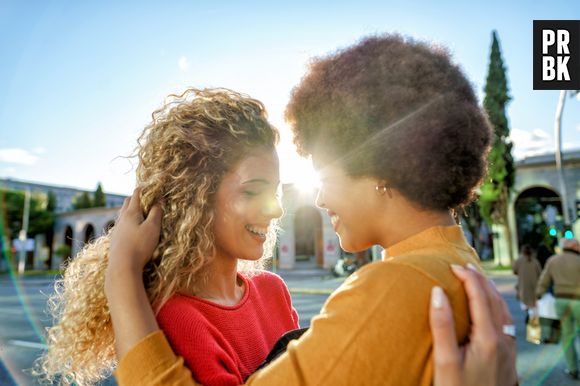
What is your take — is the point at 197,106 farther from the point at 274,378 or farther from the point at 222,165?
the point at 274,378

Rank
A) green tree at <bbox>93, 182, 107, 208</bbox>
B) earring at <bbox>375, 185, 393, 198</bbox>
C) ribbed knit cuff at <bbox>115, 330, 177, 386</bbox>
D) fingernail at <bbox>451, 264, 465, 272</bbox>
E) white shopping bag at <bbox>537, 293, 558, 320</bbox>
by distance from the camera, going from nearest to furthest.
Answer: fingernail at <bbox>451, 264, 465, 272</bbox> → ribbed knit cuff at <bbox>115, 330, 177, 386</bbox> → earring at <bbox>375, 185, 393, 198</bbox> → white shopping bag at <bbox>537, 293, 558, 320</bbox> → green tree at <bbox>93, 182, 107, 208</bbox>

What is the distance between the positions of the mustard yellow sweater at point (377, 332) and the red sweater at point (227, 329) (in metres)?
0.35

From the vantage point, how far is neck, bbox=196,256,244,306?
1.83 m

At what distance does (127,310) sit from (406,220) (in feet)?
2.84

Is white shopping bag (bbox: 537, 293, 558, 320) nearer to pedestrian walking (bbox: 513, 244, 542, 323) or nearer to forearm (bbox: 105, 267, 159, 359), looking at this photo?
pedestrian walking (bbox: 513, 244, 542, 323)

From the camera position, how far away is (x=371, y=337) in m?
0.97

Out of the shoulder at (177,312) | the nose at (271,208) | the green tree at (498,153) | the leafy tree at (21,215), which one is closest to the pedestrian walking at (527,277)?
the nose at (271,208)

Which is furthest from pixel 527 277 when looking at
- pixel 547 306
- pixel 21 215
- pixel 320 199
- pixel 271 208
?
pixel 21 215

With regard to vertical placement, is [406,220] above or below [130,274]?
above

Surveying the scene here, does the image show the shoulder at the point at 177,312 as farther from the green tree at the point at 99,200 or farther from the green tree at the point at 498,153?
the green tree at the point at 99,200

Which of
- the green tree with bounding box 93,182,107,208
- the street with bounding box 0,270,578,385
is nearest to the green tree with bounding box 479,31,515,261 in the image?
the street with bounding box 0,270,578,385

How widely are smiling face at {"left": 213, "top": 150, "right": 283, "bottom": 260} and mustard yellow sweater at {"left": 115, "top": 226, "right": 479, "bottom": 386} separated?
2.77 ft

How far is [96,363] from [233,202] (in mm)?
809

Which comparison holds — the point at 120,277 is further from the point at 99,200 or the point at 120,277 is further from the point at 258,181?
the point at 99,200
